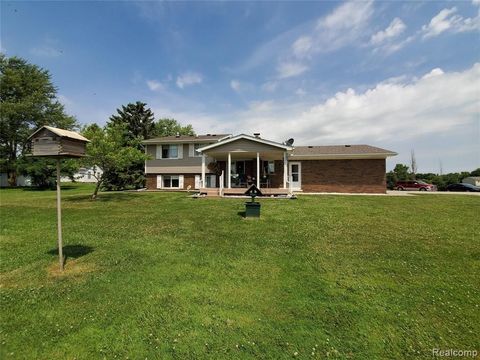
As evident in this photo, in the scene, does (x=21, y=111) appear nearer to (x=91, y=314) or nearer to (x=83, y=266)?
(x=83, y=266)

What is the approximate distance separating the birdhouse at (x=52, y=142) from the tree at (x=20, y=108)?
36123 millimetres

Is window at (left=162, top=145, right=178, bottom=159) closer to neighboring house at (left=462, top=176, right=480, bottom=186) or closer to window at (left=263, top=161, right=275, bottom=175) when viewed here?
window at (left=263, top=161, right=275, bottom=175)

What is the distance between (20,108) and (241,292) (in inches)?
1677

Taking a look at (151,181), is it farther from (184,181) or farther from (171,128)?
(171,128)

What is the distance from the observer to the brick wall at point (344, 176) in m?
21.1

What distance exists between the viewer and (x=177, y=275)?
5605 millimetres

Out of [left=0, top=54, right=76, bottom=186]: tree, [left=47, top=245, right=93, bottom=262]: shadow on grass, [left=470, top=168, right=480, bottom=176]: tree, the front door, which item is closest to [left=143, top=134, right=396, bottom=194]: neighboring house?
the front door

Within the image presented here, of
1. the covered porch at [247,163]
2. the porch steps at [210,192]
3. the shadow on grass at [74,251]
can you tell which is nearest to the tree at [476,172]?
the covered porch at [247,163]

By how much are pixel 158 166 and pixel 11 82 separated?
87.5ft

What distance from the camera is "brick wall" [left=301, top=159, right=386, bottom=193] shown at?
21125mm

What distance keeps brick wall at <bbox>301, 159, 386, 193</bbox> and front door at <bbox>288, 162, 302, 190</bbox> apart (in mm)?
274

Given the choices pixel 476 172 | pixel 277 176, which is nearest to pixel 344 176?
pixel 277 176

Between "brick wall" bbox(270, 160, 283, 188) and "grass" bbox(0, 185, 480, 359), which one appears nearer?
"grass" bbox(0, 185, 480, 359)

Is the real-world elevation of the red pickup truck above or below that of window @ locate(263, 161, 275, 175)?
below
